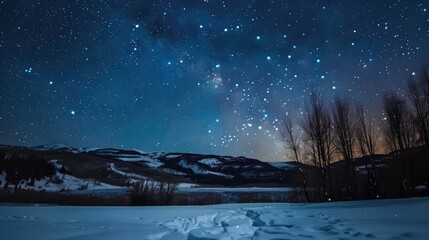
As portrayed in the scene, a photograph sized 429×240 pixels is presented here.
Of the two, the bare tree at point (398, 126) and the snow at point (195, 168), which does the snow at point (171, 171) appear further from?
the bare tree at point (398, 126)

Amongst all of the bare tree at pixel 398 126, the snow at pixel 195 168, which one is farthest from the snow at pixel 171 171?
the bare tree at pixel 398 126

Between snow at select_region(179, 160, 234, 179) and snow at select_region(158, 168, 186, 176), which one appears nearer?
snow at select_region(158, 168, 186, 176)

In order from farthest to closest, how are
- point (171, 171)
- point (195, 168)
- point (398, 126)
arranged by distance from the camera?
point (195, 168) < point (171, 171) < point (398, 126)

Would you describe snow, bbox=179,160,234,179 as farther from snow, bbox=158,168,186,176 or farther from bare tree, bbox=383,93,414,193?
bare tree, bbox=383,93,414,193

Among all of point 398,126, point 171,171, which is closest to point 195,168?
point 171,171

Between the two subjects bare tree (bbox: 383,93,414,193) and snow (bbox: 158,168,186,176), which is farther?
snow (bbox: 158,168,186,176)

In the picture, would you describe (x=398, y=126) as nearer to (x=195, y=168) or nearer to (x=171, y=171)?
(x=171, y=171)

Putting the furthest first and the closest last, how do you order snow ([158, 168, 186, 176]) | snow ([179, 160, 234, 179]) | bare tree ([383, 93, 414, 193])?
1. snow ([179, 160, 234, 179])
2. snow ([158, 168, 186, 176])
3. bare tree ([383, 93, 414, 193])

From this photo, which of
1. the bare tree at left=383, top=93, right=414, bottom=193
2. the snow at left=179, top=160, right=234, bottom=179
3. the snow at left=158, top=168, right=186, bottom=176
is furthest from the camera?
the snow at left=179, top=160, right=234, bottom=179

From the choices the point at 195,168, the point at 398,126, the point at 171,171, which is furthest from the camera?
the point at 195,168

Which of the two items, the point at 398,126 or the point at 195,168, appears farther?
the point at 195,168

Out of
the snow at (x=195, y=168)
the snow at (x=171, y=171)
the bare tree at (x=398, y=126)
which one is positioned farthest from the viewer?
the snow at (x=195, y=168)

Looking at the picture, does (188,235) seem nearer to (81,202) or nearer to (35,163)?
(81,202)

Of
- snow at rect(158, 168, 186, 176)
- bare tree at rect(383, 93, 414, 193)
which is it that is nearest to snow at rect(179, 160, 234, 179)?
snow at rect(158, 168, 186, 176)
